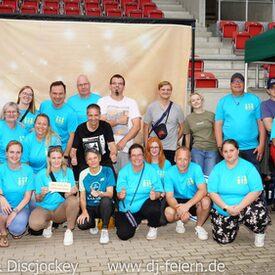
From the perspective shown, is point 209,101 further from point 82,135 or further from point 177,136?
point 82,135

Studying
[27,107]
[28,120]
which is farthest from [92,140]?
[27,107]

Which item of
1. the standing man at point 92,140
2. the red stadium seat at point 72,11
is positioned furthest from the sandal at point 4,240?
the red stadium seat at point 72,11

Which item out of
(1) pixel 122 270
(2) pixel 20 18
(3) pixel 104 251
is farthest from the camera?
(2) pixel 20 18

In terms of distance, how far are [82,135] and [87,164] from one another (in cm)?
Answer: 33

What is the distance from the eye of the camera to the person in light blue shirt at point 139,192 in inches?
177

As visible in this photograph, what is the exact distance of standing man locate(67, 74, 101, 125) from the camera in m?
5.34

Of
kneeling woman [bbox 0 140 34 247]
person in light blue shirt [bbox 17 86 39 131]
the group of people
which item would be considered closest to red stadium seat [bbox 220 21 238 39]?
the group of people

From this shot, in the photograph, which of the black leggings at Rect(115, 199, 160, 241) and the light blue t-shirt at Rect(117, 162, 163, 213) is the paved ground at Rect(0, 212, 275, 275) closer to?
the black leggings at Rect(115, 199, 160, 241)

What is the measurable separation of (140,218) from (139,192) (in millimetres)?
278

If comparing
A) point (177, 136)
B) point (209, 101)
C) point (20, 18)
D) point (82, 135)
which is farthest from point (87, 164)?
point (209, 101)

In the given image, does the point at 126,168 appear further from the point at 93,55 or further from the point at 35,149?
the point at 93,55

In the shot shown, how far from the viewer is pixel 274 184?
5754mm

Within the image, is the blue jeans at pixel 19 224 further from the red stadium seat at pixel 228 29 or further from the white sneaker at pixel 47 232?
the red stadium seat at pixel 228 29

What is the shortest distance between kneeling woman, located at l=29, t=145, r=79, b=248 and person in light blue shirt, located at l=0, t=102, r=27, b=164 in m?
0.53
